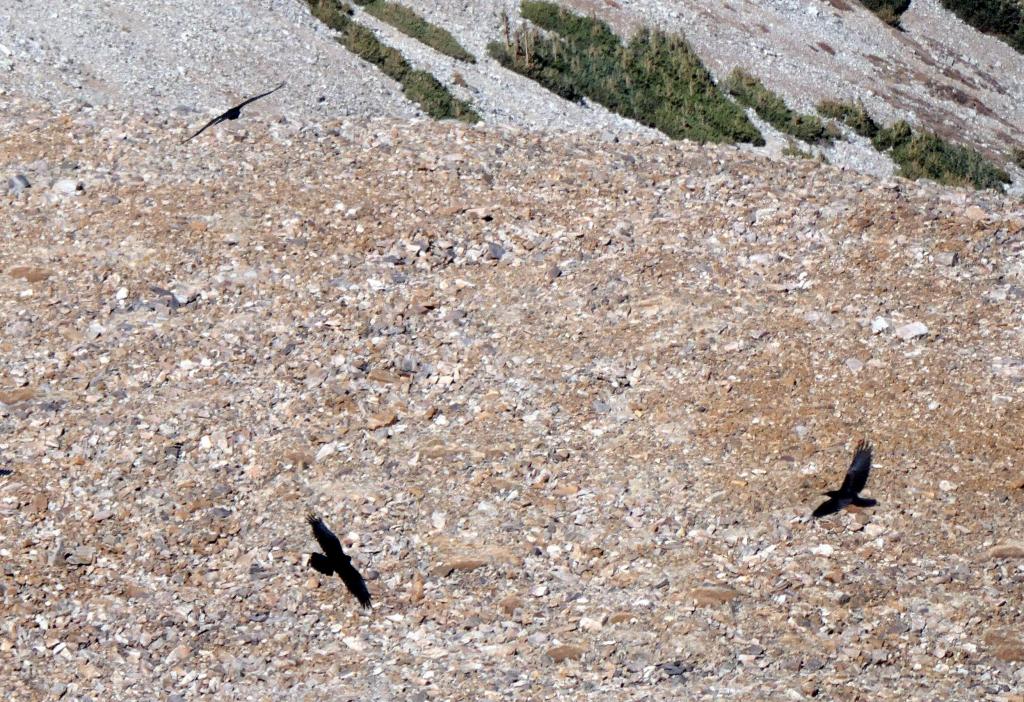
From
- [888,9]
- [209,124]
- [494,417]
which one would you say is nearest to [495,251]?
[494,417]

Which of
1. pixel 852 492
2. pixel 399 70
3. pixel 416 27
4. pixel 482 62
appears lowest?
pixel 482 62

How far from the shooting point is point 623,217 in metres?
13.8

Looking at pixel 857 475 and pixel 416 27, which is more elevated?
pixel 857 475

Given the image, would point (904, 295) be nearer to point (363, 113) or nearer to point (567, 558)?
point (567, 558)

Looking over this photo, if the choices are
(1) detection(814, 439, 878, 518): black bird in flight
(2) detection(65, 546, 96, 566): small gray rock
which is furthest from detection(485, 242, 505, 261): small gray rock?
(2) detection(65, 546, 96, 566): small gray rock

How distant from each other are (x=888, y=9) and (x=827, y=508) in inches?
1255

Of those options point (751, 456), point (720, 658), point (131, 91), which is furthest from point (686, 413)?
point (131, 91)

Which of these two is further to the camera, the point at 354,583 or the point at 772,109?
the point at 772,109

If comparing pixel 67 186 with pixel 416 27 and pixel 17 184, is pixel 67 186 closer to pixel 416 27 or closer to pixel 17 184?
pixel 17 184

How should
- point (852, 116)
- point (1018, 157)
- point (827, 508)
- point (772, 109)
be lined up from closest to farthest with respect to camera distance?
point (827, 508)
point (772, 109)
point (852, 116)
point (1018, 157)

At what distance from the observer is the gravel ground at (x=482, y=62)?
1838 cm

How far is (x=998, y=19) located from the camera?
127 feet

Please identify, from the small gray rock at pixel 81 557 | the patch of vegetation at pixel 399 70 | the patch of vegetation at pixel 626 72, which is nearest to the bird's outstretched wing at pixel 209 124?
the small gray rock at pixel 81 557

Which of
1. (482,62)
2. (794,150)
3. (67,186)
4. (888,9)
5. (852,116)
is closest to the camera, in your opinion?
(67,186)
